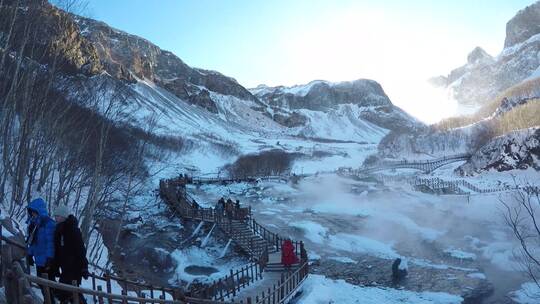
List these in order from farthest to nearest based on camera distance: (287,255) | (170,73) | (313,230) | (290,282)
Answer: (170,73), (313,230), (287,255), (290,282)

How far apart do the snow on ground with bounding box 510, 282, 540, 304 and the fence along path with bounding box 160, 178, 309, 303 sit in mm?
7070

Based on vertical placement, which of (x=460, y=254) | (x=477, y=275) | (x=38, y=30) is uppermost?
(x=38, y=30)

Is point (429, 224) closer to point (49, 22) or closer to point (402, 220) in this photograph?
point (402, 220)

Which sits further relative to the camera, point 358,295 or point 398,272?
point 398,272

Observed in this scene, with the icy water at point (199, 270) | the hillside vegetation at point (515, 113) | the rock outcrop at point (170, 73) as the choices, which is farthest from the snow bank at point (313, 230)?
the rock outcrop at point (170, 73)

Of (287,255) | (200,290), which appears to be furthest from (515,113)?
(200,290)

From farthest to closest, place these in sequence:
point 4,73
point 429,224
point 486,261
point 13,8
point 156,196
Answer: point 156,196 < point 429,224 < point 486,261 < point 4,73 < point 13,8

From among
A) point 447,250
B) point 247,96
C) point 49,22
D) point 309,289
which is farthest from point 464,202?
point 247,96

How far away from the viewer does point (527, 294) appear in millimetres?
15203

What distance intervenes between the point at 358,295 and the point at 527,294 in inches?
226

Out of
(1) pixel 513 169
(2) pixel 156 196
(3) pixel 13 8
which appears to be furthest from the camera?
(1) pixel 513 169

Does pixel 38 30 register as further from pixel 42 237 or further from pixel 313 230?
pixel 313 230

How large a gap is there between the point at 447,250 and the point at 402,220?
6738 mm

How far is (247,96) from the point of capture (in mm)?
188500
